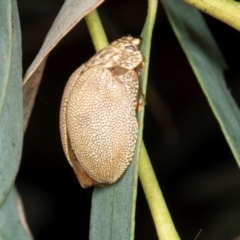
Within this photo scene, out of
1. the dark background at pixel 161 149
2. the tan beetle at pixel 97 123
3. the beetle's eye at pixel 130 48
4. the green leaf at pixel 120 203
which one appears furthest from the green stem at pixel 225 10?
the dark background at pixel 161 149

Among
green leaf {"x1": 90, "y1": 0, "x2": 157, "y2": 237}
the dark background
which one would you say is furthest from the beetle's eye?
the dark background

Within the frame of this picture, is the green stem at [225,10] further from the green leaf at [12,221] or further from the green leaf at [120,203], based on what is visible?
the green leaf at [12,221]

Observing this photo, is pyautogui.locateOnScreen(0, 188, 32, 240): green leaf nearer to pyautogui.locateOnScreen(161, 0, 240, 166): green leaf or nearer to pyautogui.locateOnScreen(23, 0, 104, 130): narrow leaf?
pyautogui.locateOnScreen(23, 0, 104, 130): narrow leaf

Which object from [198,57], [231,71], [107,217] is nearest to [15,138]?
[107,217]

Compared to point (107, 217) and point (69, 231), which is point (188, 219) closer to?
point (69, 231)

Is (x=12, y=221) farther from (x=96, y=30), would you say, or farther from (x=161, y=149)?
(x=161, y=149)
